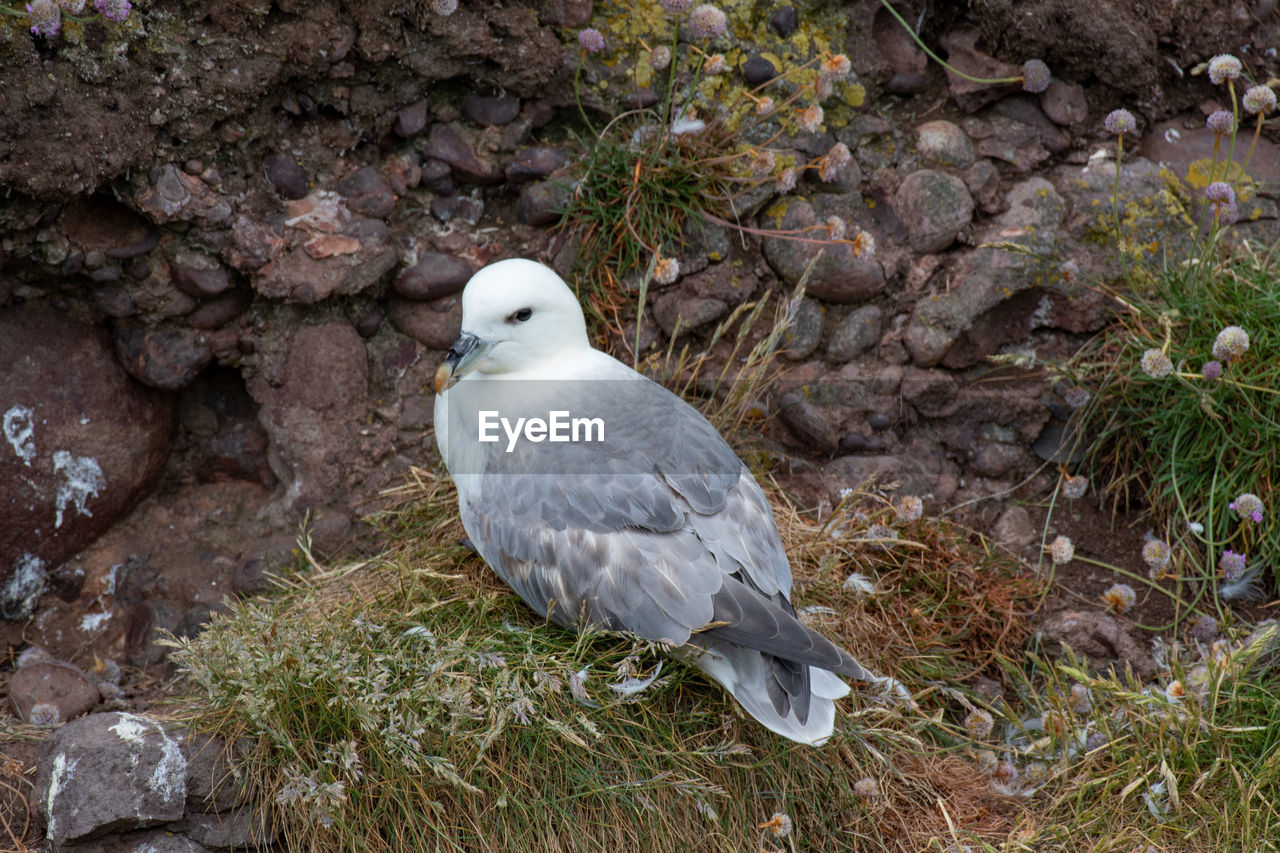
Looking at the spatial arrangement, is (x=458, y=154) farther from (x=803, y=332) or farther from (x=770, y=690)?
(x=770, y=690)

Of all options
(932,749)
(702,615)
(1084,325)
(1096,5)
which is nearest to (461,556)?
(702,615)

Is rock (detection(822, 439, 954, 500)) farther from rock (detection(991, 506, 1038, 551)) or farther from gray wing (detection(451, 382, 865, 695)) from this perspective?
gray wing (detection(451, 382, 865, 695))

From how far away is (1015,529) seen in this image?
3.43m

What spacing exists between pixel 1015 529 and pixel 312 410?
2221 mm

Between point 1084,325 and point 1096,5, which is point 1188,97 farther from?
point 1084,325

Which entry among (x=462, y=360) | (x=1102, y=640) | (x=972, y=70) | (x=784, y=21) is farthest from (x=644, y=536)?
(x=972, y=70)

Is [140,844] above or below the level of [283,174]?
below

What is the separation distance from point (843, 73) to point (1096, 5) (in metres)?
0.92

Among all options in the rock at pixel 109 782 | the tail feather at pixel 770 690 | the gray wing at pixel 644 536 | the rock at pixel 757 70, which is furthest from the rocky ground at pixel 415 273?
the tail feather at pixel 770 690

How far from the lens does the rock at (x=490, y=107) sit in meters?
3.52

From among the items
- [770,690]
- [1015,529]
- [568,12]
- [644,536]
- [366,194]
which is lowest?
[1015,529]

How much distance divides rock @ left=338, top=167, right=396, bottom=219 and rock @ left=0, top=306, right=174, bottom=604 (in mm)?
846

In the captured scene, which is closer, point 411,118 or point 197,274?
point 197,274

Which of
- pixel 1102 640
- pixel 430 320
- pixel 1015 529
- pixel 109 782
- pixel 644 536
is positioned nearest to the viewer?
pixel 109 782
